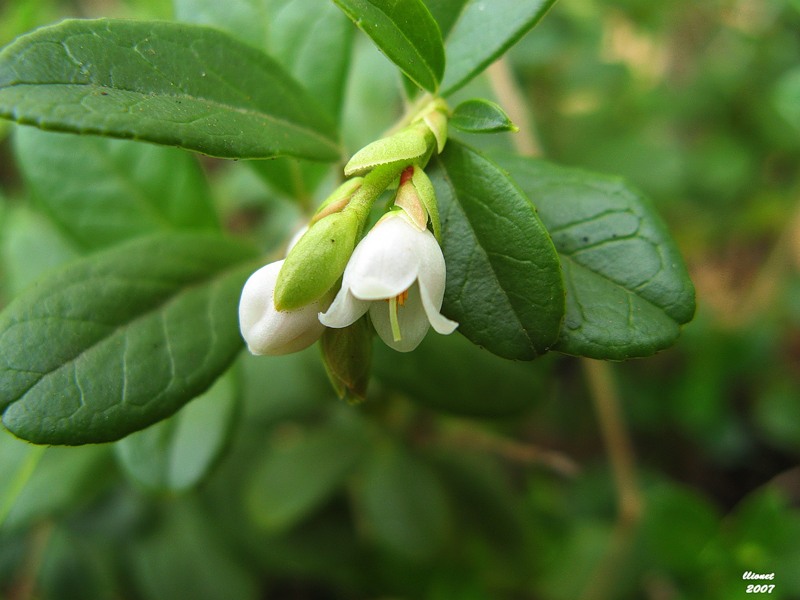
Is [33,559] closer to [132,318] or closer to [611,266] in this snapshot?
[132,318]

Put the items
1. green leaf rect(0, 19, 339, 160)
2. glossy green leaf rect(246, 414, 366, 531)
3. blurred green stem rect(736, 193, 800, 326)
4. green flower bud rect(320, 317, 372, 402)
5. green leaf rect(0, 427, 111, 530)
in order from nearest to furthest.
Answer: green leaf rect(0, 19, 339, 160)
green flower bud rect(320, 317, 372, 402)
green leaf rect(0, 427, 111, 530)
glossy green leaf rect(246, 414, 366, 531)
blurred green stem rect(736, 193, 800, 326)

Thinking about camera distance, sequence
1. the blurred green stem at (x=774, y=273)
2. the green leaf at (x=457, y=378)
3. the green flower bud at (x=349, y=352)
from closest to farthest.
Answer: the green flower bud at (x=349, y=352)
the green leaf at (x=457, y=378)
the blurred green stem at (x=774, y=273)

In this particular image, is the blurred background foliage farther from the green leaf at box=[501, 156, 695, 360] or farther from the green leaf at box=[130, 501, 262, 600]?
the green leaf at box=[501, 156, 695, 360]

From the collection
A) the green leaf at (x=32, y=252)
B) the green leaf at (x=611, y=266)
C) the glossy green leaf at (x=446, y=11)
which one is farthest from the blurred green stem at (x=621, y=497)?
the green leaf at (x=32, y=252)

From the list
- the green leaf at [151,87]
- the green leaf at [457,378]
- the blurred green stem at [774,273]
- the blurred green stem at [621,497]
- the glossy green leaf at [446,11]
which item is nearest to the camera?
the green leaf at [151,87]

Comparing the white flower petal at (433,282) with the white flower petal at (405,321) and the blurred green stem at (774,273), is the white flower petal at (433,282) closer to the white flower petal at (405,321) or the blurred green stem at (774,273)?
the white flower petal at (405,321)

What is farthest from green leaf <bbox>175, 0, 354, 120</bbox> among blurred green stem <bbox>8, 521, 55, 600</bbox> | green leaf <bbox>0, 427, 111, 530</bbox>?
blurred green stem <bbox>8, 521, 55, 600</bbox>

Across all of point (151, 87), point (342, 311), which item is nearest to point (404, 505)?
point (342, 311)

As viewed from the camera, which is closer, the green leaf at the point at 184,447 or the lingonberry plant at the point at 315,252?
the lingonberry plant at the point at 315,252

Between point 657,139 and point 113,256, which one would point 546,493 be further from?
point 113,256
